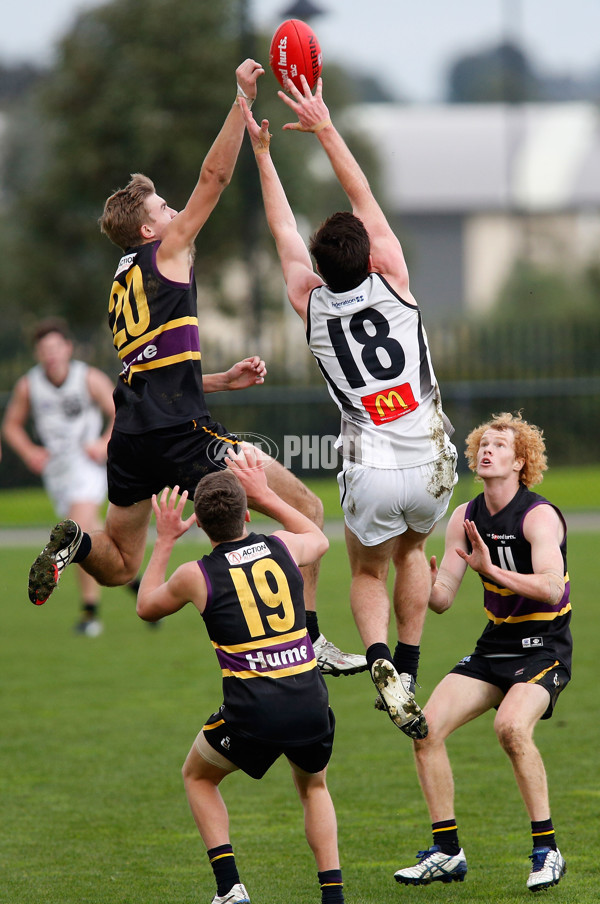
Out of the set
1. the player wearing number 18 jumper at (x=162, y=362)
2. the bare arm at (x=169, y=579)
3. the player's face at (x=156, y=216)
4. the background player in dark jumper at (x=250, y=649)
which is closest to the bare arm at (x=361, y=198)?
the player wearing number 18 jumper at (x=162, y=362)

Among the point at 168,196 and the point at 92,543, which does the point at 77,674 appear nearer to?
the point at 92,543

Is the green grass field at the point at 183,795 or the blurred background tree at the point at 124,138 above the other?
the blurred background tree at the point at 124,138

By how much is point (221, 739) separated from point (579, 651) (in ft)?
23.3

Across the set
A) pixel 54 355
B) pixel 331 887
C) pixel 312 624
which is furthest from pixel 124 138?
pixel 331 887

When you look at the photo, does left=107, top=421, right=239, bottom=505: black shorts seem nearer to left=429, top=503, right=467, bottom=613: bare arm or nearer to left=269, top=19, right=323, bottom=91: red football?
left=429, top=503, right=467, bottom=613: bare arm

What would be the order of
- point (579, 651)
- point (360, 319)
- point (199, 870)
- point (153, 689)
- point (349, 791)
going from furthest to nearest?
point (579, 651) < point (153, 689) < point (349, 791) < point (199, 870) < point (360, 319)

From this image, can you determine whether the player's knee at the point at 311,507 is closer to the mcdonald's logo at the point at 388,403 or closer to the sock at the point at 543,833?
the mcdonald's logo at the point at 388,403

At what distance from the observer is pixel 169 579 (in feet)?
16.6

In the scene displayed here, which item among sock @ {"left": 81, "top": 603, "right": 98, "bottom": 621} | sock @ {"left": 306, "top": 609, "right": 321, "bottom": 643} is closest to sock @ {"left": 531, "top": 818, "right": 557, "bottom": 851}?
sock @ {"left": 306, "top": 609, "right": 321, "bottom": 643}

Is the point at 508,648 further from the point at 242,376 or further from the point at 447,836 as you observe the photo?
the point at 242,376

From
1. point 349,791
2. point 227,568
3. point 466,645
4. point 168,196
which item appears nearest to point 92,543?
point 227,568

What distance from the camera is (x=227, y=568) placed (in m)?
5.07

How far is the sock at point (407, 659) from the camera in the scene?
6.20 m

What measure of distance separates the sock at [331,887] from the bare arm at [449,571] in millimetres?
1497
